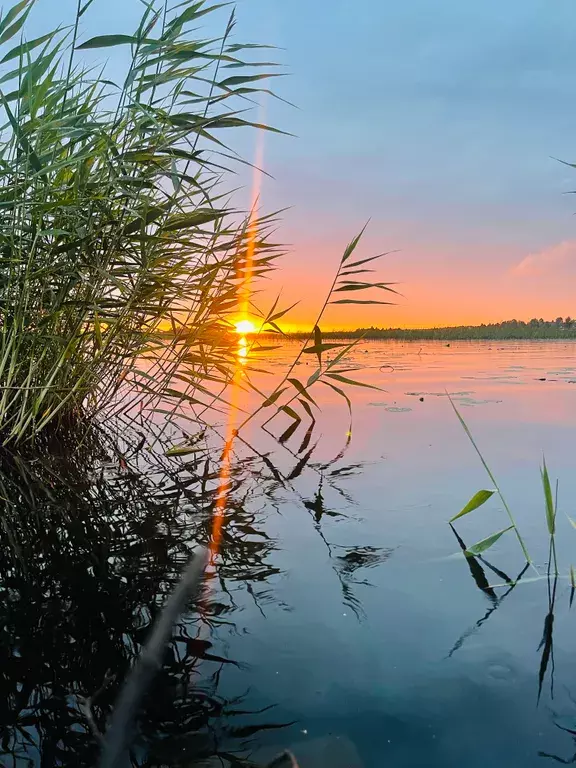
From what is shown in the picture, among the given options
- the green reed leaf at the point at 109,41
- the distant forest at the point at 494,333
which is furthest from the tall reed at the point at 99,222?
the distant forest at the point at 494,333

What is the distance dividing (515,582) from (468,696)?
472 mm

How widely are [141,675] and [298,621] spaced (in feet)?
Answer: 1.07

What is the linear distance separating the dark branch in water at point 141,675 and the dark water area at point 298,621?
0.06ft

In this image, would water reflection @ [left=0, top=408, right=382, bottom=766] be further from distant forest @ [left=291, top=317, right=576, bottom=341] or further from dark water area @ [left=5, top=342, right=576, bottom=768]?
distant forest @ [left=291, top=317, right=576, bottom=341]

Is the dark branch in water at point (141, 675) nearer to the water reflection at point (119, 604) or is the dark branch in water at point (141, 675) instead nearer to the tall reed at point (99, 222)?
the water reflection at point (119, 604)

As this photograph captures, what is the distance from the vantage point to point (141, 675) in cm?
92

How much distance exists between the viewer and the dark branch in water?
2.47ft

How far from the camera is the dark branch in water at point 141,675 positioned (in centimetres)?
75

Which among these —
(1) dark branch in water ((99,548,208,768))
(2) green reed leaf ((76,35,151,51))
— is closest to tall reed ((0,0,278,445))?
(2) green reed leaf ((76,35,151,51))

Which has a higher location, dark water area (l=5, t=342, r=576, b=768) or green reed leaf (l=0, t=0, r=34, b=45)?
green reed leaf (l=0, t=0, r=34, b=45)

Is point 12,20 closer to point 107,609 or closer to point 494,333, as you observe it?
point 107,609

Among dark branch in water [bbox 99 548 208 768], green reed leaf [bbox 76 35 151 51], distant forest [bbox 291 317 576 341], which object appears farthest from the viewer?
distant forest [bbox 291 317 576 341]

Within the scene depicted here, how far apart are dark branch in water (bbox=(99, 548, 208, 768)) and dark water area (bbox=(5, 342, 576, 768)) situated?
0.02 meters

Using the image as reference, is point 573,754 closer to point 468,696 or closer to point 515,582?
point 468,696
